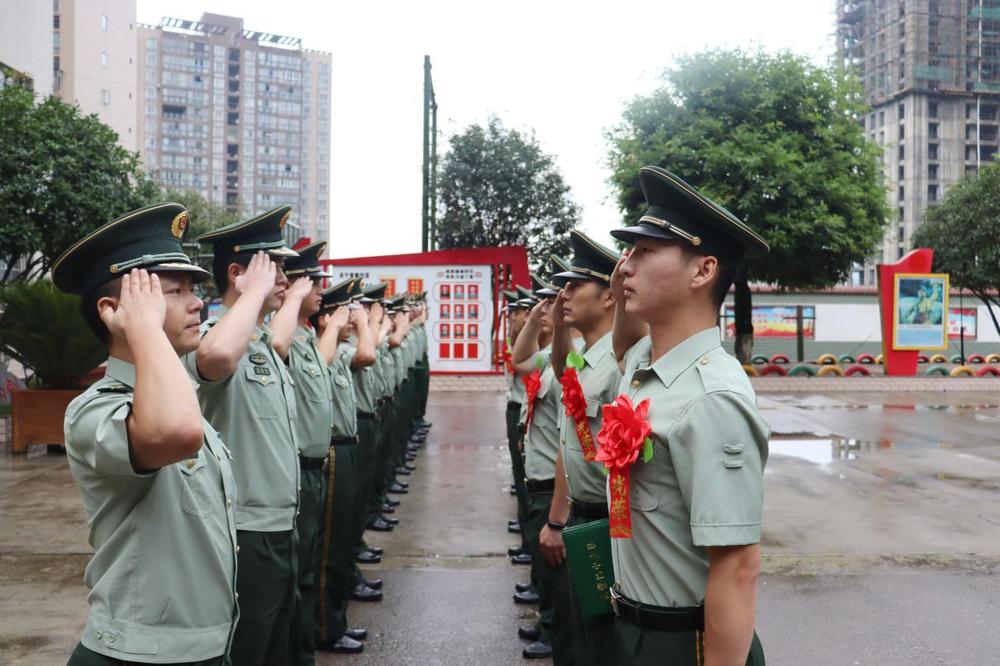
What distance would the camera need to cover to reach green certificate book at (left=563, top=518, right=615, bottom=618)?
251cm

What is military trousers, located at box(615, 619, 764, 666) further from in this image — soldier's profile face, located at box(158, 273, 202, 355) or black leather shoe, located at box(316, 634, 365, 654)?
black leather shoe, located at box(316, 634, 365, 654)

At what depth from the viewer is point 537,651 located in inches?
187

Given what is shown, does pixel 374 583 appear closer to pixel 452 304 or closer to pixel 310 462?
pixel 310 462

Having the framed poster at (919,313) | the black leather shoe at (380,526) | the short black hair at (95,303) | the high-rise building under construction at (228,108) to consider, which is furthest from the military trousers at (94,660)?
the high-rise building under construction at (228,108)

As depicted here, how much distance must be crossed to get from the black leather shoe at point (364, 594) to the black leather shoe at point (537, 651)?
118 centimetres

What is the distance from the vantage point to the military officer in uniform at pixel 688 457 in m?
1.95

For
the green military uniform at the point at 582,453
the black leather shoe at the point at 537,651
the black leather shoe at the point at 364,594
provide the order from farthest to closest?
1. the black leather shoe at the point at 364,594
2. the black leather shoe at the point at 537,651
3. the green military uniform at the point at 582,453

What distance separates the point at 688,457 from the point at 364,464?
4868 mm

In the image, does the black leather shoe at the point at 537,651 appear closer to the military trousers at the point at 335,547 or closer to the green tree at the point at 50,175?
the military trousers at the point at 335,547

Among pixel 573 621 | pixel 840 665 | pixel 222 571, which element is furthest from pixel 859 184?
pixel 222 571

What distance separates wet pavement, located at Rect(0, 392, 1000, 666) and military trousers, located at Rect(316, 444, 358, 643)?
19 centimetres

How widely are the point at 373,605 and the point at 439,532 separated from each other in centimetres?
189

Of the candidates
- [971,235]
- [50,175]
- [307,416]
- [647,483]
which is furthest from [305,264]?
[971,235]

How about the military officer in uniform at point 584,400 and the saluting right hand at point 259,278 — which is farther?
the military officer in uniform at point 584,400
